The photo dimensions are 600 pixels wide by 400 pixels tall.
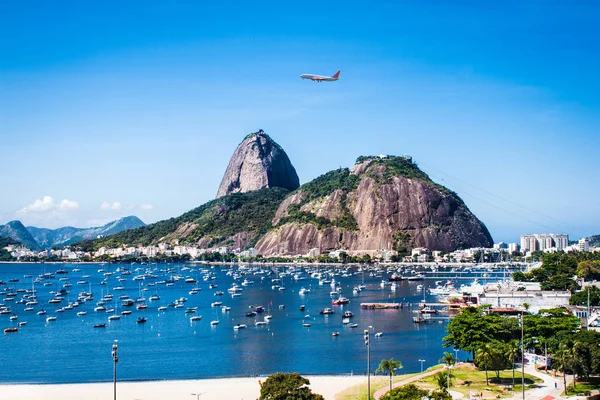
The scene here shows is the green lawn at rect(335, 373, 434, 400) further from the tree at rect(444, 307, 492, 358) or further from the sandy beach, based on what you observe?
the tree at rect(444, 307, 492, 358)

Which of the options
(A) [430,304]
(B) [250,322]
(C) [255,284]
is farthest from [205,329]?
(C) [255,284]

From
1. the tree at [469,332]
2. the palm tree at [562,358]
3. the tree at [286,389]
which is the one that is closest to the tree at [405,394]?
the tree at [286,389]

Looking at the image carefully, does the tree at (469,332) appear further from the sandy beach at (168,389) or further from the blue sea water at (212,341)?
the sandy beach at (168,389)

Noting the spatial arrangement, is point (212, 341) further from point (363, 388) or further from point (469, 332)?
point (363, 388)

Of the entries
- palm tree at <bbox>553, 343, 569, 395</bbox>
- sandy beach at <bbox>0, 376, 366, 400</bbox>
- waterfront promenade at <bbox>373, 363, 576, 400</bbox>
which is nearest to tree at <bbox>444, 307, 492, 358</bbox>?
waterfront promenade at <bbox>373, 363, 576, 400</bbox>

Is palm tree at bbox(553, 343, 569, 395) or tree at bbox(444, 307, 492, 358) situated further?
tree at bbox(444, 307, 492, 358)

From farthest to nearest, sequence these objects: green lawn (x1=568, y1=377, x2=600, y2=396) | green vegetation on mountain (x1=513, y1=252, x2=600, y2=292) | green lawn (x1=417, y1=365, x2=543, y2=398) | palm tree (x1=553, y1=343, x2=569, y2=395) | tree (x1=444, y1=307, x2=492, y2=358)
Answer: green vegetation on mountain (x1=513, y1=252, x2=600, y2=292) < tree (x1=444, y1=307, x2=492, y2=358) < palm tree (x1=553, y1=343, x2=569, y2=395) < green lawn (x1=417, y1=365, x2=543, y2=398) < green lawn (x1=568, y1=377, x2=600, y2=396)

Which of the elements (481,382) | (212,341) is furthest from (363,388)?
(212,341)
